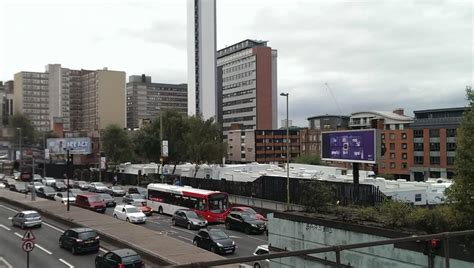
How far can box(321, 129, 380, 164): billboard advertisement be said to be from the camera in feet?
112

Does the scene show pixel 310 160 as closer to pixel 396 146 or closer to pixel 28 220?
pixel 396 146

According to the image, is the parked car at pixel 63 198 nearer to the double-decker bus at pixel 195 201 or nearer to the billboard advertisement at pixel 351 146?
the double-decker bus at pixel 195 201

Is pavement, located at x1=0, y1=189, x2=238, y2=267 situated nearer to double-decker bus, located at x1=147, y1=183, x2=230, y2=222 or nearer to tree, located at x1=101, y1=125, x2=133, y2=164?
double-decker bus, located at x1=147, y1=183, x2=230, y2=222

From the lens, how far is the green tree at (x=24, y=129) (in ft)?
395

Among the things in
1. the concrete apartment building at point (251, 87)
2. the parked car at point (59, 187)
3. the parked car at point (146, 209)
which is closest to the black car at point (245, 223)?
the parked car at point (146, 209)

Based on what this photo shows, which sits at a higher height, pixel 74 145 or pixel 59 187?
pixel 74 145

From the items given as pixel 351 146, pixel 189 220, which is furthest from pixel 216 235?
pixel 351 146

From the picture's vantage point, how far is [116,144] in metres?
99.6

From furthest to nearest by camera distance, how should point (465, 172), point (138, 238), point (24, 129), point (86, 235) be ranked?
point (24, 129)
point (138, 238)
point (86, 235)
point (465, 172)

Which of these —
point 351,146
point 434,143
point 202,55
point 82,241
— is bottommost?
point 82,241

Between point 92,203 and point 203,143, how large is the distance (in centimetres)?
3311

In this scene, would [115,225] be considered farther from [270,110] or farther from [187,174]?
[270,110]

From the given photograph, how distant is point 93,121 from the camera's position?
17850cm

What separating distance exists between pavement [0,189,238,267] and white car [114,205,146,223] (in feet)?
7.81
